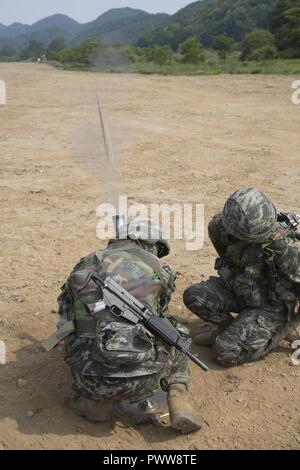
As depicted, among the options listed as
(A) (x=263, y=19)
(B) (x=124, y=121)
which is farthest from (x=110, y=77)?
(A) (x=263, y=19)

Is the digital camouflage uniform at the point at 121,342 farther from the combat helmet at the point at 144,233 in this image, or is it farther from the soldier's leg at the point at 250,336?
the soldier's leg at the point at 250,336

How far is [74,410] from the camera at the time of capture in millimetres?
3381

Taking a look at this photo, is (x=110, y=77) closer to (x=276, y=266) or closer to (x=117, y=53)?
(x=117, y=53)

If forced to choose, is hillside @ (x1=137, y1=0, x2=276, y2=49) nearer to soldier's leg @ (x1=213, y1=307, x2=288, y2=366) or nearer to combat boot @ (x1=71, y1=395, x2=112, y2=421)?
soldier's leg @ (x1=213, y1=307, x2=288, y2=366)

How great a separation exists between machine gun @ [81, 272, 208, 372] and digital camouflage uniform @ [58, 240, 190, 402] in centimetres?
5

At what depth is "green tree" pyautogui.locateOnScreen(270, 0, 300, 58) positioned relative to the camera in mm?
32906

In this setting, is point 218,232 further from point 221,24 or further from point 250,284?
point 221,24

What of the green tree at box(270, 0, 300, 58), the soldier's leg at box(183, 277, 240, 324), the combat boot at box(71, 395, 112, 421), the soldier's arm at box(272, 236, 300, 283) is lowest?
the combat boot at box(71, 395, 112, 421)

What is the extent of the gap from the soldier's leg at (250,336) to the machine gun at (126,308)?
0.78m

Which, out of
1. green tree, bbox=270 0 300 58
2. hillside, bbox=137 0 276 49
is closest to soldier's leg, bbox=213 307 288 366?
green tree, bbox=270 0 300 58

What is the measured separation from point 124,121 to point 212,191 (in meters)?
4.48

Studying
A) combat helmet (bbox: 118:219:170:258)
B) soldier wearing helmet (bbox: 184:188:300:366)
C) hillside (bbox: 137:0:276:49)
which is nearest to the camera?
combat helmet (bbox: 118:219:170:258)
